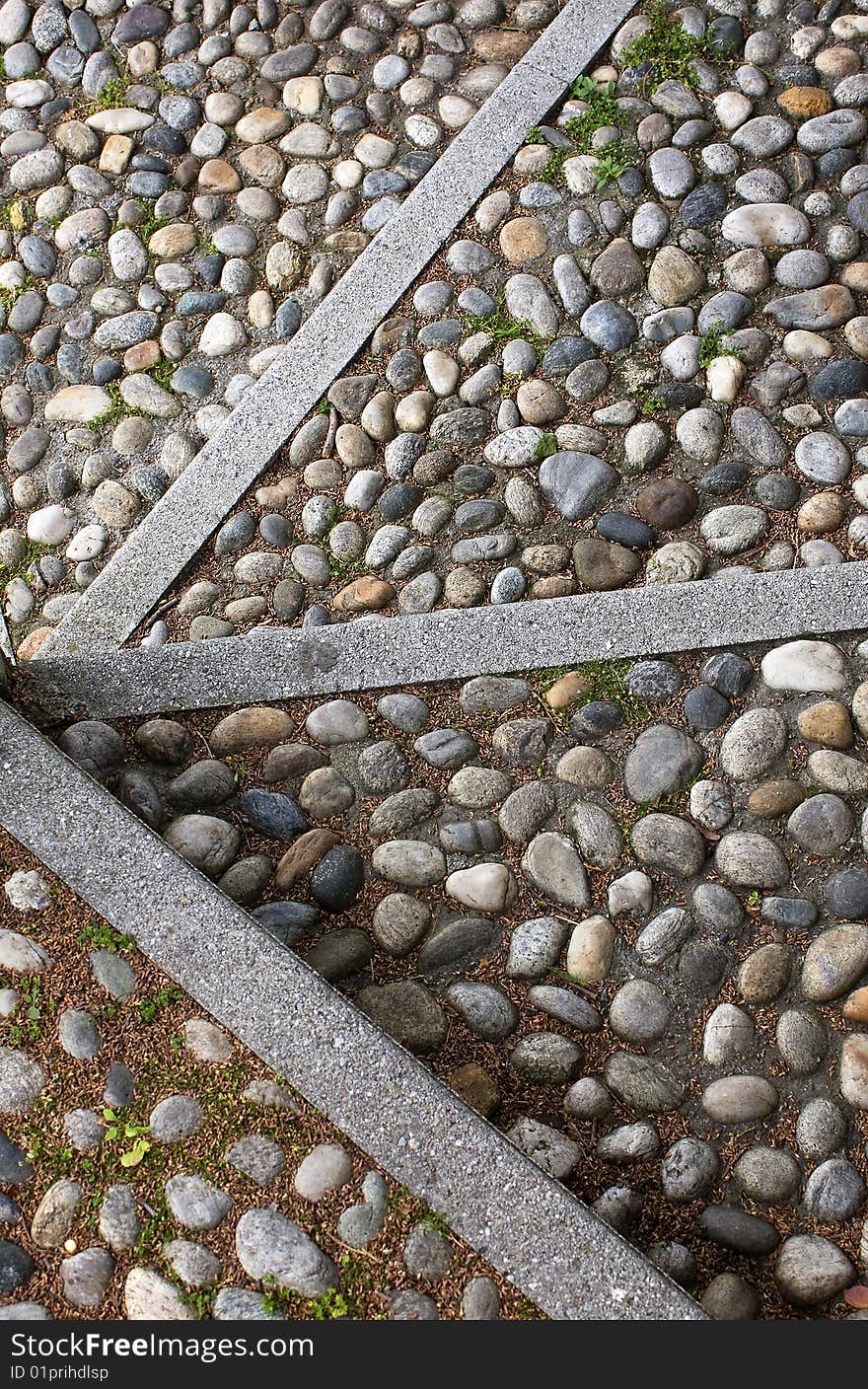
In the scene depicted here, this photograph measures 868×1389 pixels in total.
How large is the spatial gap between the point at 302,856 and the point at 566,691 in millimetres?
555

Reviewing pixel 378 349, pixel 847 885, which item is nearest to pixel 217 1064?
pixel 847 885

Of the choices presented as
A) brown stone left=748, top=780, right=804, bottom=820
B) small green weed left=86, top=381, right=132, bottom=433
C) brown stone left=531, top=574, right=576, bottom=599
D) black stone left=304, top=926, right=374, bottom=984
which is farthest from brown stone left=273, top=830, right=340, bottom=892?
small green weed left=86, top=381, right=132, bottom=433

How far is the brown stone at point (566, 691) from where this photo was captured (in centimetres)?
234

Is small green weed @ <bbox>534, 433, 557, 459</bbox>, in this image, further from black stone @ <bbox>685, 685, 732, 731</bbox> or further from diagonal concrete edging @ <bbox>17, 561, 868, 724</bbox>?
black stone @ <bbox>685, 685, 732, 731</bbox>

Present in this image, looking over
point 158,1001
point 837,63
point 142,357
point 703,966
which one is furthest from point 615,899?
point 837,63

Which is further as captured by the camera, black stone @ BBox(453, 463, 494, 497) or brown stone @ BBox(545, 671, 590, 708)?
black stone @ BBox(453, 463, 494, 497)

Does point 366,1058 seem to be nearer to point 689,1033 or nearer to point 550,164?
point 689,1033

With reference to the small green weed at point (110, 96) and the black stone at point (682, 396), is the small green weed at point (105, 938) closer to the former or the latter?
the black stone at point (682, 396)

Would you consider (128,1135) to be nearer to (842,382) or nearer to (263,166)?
(842,382)

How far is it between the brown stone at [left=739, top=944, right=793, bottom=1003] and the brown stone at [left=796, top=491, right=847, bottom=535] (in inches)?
32.9

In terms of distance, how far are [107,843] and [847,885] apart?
46.2 inches

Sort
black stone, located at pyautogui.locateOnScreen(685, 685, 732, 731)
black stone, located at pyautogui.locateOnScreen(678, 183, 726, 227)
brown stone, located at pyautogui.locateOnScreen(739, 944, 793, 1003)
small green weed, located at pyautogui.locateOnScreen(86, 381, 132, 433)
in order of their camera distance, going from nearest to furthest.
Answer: brown stone, located at pyautogui.locateOnScreen(739, 944, 793, 1003), black stone, located at pyautogui.locateOnScreen(685, 685, 732, 731), black stone, located at pyautogui.locateOnScreen(678, 183, 726, 227), small green weed, located at pyautogui.locateOnScreen(86, 381, 132, 433)

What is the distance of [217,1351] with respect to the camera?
5.28 ft

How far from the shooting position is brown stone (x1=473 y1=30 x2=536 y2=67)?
3217 mm
